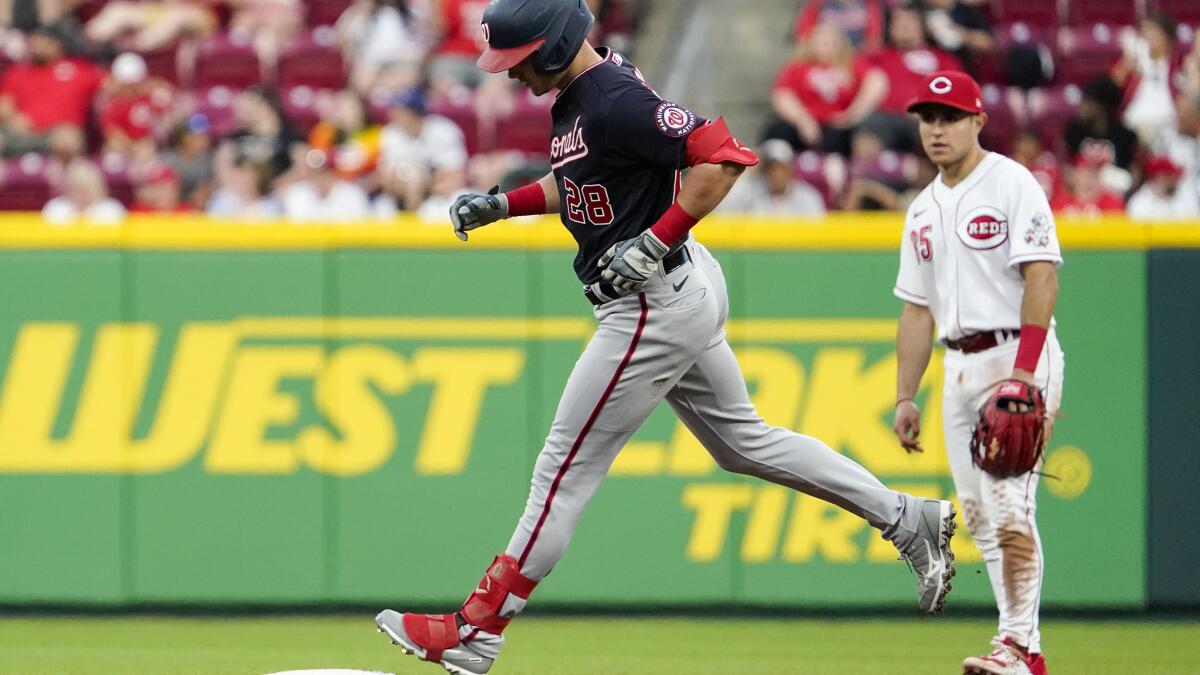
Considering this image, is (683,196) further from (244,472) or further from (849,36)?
(849,36)

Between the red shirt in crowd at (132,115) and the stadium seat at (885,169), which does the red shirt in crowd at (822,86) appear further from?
the red shirt in crowd at (132,115)

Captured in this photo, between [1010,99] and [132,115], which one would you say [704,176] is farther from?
[132,115]

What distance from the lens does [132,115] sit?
34.8 feet

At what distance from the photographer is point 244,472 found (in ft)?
24.1

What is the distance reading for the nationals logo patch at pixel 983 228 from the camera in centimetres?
516

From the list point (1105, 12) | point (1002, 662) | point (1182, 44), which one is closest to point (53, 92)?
point (1105, 12)

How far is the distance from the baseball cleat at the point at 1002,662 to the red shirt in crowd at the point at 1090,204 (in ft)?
14.2

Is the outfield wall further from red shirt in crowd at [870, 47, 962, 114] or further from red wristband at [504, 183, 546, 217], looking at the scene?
red shirt in crowd at [870, 47, 962, 114]

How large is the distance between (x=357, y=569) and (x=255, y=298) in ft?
4.13

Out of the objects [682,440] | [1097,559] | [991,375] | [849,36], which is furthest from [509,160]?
[991,375]

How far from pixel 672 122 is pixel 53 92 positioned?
7.61m

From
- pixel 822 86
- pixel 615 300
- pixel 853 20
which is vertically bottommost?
pixel 615 300

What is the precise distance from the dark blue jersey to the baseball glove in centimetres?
119

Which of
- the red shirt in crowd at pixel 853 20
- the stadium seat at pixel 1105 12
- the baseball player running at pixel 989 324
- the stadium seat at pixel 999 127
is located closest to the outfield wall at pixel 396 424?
the baseball player running at pixel 989 324
